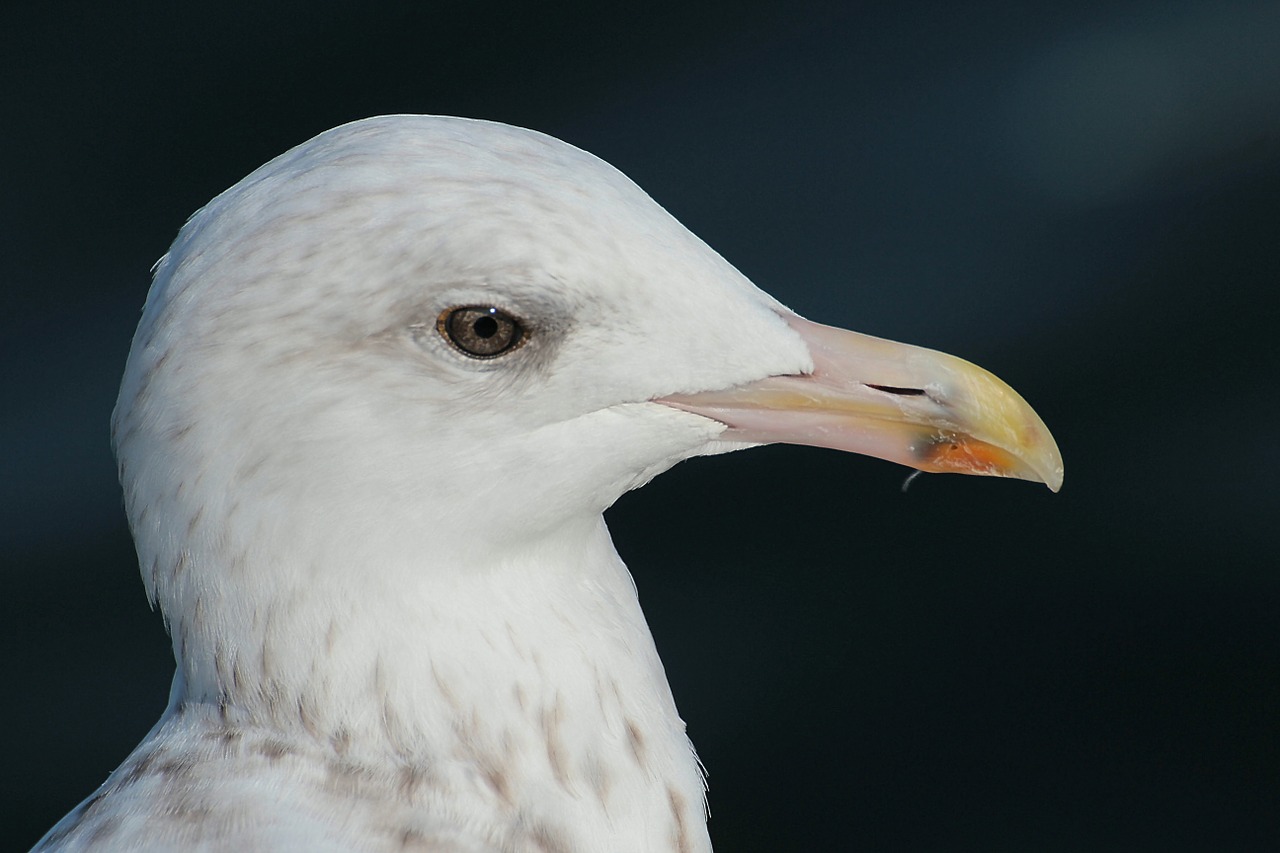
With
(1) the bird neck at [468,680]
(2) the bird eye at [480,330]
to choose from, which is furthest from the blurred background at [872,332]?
(2) the bird eye at [480,330]

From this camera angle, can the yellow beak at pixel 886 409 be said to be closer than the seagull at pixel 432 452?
No

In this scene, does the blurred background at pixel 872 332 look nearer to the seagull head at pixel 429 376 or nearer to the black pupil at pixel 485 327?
the seagull head at pixel 429 376

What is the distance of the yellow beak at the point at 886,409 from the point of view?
2.43 meters

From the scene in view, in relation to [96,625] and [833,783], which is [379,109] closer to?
[96,625]

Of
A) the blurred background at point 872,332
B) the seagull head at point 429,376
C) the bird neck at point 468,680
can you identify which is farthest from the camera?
the blurred background at point 872,332

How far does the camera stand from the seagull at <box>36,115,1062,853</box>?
224 cm

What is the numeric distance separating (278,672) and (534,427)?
548mm

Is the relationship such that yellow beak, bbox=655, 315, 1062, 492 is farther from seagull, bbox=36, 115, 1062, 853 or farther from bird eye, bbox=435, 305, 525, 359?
bird eye, bbox=435, 305, 525, 359

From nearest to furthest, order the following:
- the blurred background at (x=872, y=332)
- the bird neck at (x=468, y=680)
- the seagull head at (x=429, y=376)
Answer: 1. the seagull head at (x=429, y=376)
2. the bird neck at (x=468, y=680)
3. the blurred background at (x=872, y=332)

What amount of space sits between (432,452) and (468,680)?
1.30 feet

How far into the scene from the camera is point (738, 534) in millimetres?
4445

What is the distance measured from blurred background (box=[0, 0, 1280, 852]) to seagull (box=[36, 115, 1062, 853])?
1.67 meters

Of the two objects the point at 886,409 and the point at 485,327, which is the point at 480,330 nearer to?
the point at 485,327

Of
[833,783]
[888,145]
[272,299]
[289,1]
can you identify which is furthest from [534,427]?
[289,1]
